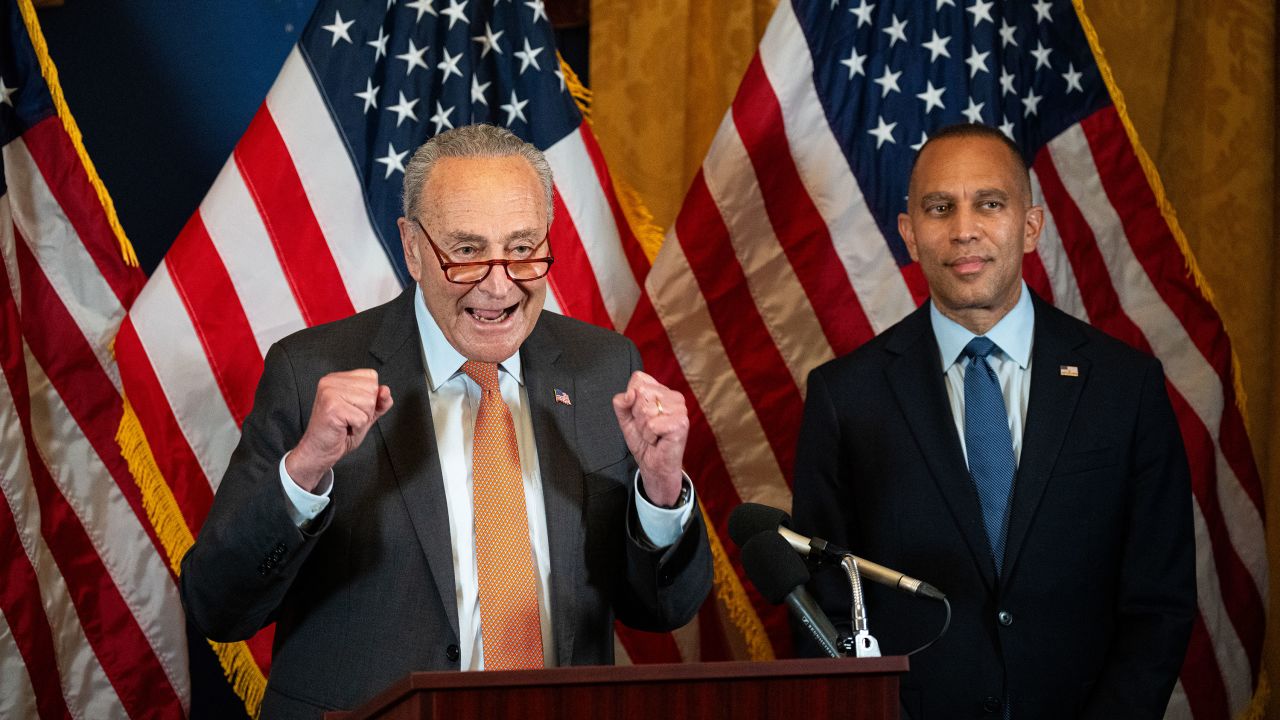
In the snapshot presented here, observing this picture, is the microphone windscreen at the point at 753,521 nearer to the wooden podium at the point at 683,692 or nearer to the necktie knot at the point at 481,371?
the wooden podium at the point at 683,692

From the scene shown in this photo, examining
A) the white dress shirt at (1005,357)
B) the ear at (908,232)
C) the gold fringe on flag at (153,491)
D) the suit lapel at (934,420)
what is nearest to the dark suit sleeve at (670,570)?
the suit lapel at (934,420)

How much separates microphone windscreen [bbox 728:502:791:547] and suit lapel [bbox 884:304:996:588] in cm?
80

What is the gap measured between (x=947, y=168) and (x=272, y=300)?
1607 millimetres

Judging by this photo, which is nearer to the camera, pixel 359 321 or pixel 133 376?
pixel 359 321

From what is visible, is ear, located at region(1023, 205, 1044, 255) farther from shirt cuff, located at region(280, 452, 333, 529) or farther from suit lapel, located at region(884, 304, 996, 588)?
shirt cuff, located at region(280, 452, 333, 529)

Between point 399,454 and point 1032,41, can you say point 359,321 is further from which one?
point 1032,41

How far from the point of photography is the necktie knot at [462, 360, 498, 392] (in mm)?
2484

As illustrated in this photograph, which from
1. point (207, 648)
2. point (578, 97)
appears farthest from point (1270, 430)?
point (207, 648)

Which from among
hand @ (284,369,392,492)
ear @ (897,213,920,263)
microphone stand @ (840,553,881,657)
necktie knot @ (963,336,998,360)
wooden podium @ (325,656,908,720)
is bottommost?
wooden podium @ (325,656,908,720)

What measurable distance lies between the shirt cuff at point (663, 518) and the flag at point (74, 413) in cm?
168

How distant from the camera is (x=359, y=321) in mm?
2537

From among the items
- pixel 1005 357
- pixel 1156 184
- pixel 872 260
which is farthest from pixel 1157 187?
pixel 1005 357

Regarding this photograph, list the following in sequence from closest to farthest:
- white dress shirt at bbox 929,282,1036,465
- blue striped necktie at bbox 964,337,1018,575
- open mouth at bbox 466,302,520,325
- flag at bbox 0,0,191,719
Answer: open mouth at bbox 466,302,520,325 < blue striped necktie at bbox 964,337,1018,575 < white dress shirt at bbox 929,282,1036,465 < flag at bbox 0,0,191,719

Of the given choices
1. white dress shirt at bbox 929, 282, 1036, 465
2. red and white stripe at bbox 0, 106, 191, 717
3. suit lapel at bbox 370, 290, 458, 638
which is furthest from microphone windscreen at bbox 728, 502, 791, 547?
red and white stripe at bbox 0, 106, 191, 717
